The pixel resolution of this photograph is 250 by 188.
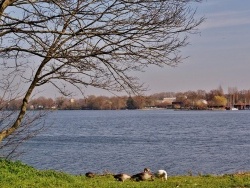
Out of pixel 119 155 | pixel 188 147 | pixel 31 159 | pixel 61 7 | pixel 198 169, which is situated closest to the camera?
pixel 61 7

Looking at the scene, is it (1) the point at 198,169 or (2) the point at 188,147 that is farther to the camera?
(2) the point at 188,147

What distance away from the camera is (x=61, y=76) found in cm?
1011

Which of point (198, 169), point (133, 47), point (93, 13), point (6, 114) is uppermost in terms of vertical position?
point (93, 13)

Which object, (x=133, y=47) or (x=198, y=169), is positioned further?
(x=198, y=169)

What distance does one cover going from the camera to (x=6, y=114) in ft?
52.7

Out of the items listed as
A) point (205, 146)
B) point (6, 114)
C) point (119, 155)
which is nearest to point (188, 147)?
point (205, 146)

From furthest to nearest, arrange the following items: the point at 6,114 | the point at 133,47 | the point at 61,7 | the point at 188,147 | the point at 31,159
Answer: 1. the point at 188,147
2. the point at 31,159
3. the point at 6,114
4. the point at 133,47
5. the point at 61,7

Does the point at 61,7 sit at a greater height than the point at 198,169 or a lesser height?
greater

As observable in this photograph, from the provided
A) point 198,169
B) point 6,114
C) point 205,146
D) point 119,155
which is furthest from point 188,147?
point 6,114

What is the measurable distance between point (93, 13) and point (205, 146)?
30625mm

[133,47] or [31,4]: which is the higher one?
[31,4]

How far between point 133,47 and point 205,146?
30.1 meters

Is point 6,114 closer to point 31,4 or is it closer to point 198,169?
point 31,4

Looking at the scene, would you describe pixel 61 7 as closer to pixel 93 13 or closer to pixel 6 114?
pixel 93 13
